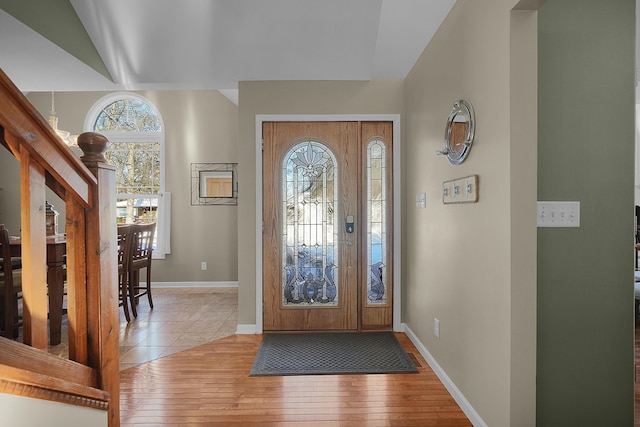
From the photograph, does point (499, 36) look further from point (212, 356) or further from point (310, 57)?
point (212, 356)

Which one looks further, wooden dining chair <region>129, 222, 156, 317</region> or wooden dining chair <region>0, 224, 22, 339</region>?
wooden dining chair <region>129, 222, 156, 317</region>

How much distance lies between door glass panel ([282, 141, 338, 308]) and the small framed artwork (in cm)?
239

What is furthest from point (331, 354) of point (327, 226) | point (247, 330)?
point (327, 226)

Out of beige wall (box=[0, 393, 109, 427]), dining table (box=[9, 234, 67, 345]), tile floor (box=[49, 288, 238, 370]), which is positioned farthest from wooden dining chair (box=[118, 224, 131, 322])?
beige wall (box=[0, 393, 109, 427])

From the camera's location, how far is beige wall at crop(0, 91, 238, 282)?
5.75m

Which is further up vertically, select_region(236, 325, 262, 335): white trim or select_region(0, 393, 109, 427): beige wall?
select_region(0, 393, 109, 427): beige wall

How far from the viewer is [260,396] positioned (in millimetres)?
2428

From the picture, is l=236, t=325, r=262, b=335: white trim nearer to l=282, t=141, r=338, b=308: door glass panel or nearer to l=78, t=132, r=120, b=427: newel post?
l=282, t=141, r=338, b=308: door glass panel

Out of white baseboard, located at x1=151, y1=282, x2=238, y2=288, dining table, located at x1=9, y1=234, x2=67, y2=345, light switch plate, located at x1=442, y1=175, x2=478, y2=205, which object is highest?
light switch plate, located at x1=442, y1=175, x2=478, y2=205

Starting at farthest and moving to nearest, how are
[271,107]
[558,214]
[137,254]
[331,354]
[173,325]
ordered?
[137,254], [173,325], [271,107], [331,354], [558,214]

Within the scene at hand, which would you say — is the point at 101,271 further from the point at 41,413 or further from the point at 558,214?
the point at 558,214

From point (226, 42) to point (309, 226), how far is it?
1726 mm

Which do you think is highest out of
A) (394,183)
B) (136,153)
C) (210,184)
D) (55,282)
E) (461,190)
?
(136,153)

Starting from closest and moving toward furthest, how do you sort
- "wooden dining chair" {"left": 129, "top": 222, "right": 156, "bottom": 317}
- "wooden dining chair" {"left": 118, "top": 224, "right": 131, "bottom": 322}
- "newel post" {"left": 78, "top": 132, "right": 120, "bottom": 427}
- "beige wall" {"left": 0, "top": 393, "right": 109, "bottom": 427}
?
1. "beige wall" {"left": 0, "top": 393, "right": 109, "bottom": 427}
2. "newel post" {"left": 78, "top": 132, "right": 120, "bottom": 427}
3. "wooden dining chair" {"left": 118, "top": 224, "right": 131, "bottom": 322}
4. "wooden dining chair" {"left": 129, "top": 222, "right": 156, "bottom": 317}
